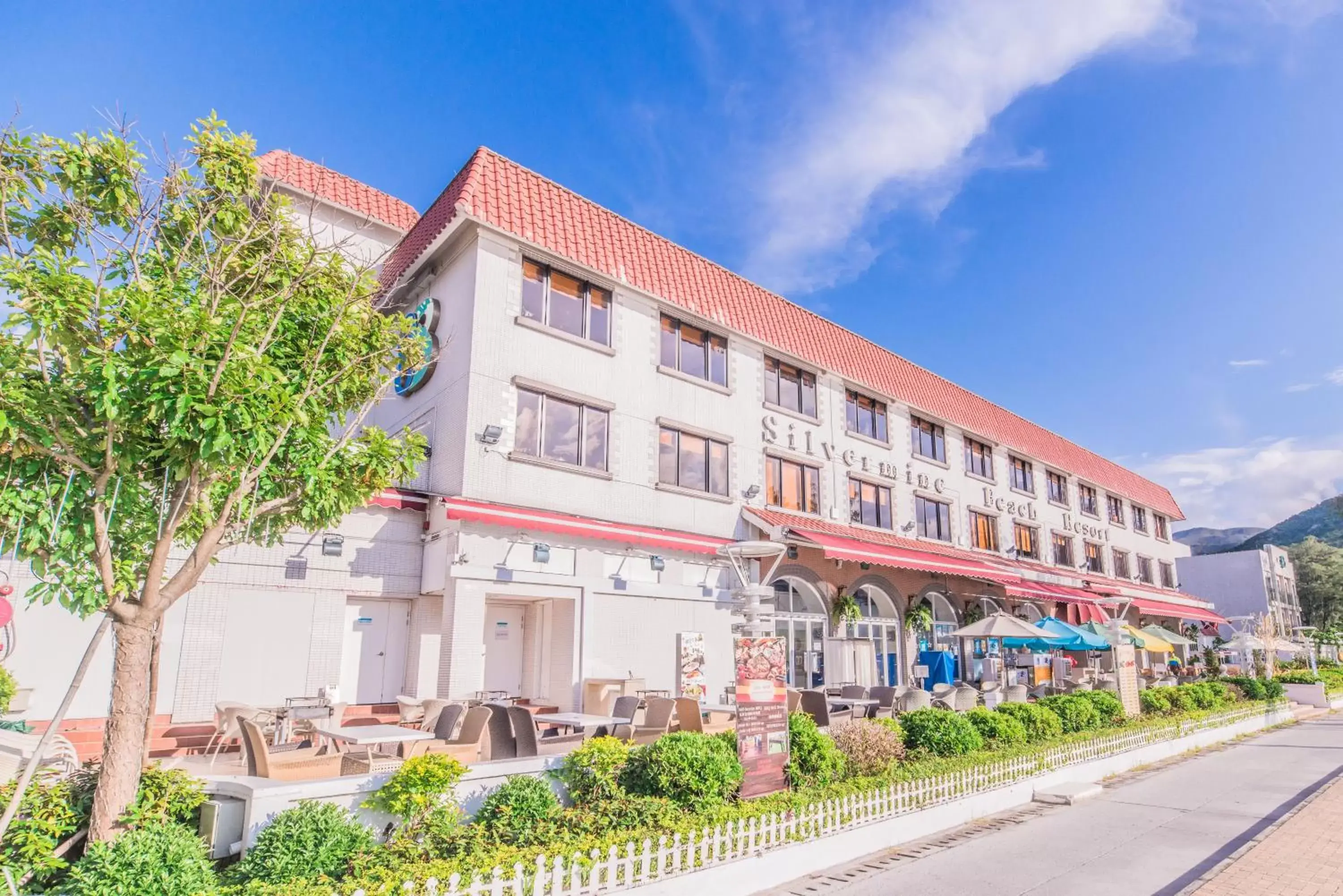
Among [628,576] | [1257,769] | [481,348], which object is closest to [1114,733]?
[1257,769]

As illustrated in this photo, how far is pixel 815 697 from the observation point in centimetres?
1230

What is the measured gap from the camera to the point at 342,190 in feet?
61.9

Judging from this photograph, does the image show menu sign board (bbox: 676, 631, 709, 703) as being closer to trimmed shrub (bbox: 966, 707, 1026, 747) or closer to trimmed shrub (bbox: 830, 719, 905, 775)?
trimmed shrub (bbox: 966, 707, 1026, 747)

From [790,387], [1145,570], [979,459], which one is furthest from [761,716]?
[1145,570]

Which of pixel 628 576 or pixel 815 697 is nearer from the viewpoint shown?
pixel 815 697

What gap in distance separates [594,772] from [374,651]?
25.2 feet

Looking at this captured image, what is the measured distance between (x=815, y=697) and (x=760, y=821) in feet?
15.5

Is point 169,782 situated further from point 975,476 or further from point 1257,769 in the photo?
point 975,476

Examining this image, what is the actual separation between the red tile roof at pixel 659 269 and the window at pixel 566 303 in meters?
0.52

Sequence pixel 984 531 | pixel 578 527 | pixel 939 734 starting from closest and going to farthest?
pixel 939 734 → pixel 578 527 → pixel 984 531

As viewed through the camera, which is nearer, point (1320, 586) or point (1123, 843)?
point (1123, 843)

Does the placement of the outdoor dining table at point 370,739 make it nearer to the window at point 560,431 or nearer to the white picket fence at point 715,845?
the white picket fence at point 715,845

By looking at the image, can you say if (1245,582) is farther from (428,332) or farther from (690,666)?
(428,332)

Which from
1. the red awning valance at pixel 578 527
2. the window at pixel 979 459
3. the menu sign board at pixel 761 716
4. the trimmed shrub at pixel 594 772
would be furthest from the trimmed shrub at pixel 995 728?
the window at pixel 979 459
